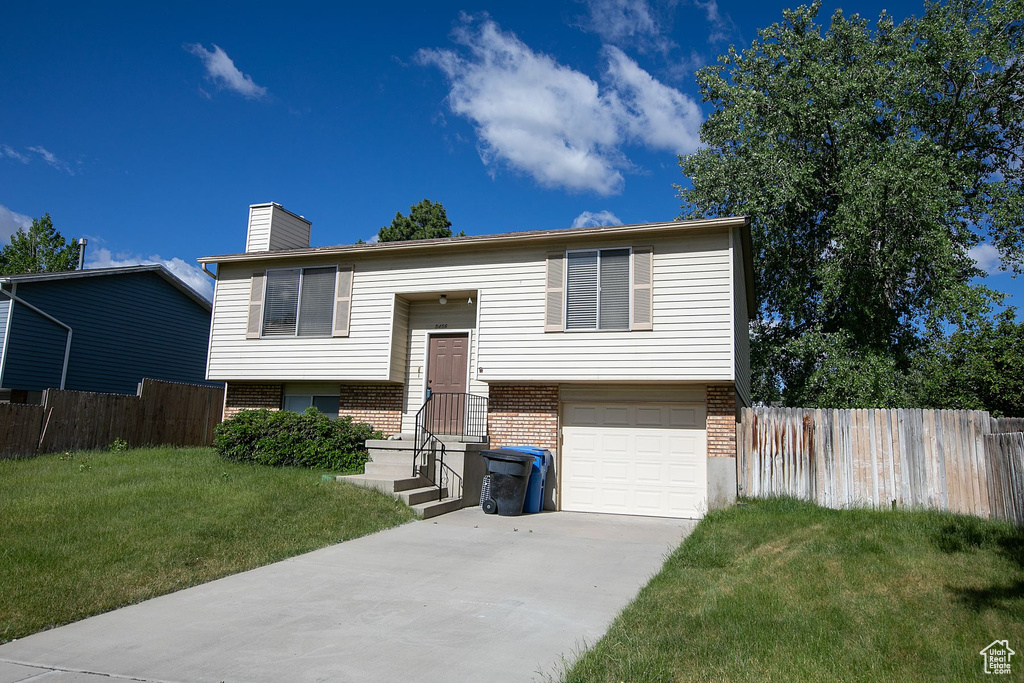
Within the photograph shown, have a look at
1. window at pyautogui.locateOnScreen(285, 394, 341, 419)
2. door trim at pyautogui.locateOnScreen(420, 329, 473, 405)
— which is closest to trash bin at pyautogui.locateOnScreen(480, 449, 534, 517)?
door trim at pyautogui.locateOnScreen(420, 329, 473, 405)

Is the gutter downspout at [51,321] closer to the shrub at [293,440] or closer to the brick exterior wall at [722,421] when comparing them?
the shrub at [293,440]

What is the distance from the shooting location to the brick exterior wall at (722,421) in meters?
11.8

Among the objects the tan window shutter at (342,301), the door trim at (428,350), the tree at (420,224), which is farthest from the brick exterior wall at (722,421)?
the tree at (420,224)

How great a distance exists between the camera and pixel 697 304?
39.2 feet

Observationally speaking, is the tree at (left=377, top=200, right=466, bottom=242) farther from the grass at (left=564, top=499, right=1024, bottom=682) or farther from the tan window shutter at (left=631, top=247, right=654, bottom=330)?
the grass at (left=564, top=499, right=1024, bottom=682)

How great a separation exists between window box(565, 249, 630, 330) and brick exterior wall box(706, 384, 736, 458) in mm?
1973

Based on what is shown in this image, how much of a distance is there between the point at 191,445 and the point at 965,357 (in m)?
17.3

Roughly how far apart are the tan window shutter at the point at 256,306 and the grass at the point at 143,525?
3405 mm

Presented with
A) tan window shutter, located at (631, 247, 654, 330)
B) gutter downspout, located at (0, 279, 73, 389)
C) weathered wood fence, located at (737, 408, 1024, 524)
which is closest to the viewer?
weathered wood fence, located at (737, 408, 1024, 524)

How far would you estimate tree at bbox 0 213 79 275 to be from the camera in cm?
2875

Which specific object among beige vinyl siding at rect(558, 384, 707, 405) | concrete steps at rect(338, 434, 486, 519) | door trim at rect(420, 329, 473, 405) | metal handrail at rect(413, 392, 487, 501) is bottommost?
concrete steps at rect(338, 434, 486, 519)

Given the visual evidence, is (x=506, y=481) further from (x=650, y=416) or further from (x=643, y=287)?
(x=643, y=287)

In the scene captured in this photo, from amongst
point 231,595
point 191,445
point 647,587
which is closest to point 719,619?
point 647,587

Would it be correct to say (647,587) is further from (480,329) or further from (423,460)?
(480,329)
